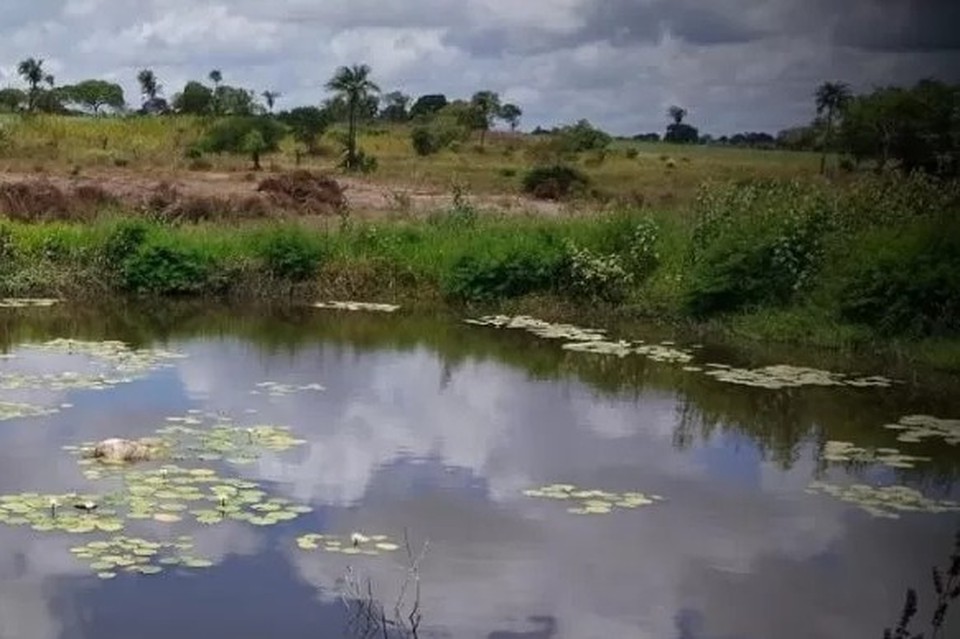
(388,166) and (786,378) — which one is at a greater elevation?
(388,166)

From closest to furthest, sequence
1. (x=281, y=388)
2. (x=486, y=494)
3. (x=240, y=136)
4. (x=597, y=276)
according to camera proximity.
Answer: (x=486, y=494) → (x=281, y=388) → (x=597, y=276) → (x=240, y=136)

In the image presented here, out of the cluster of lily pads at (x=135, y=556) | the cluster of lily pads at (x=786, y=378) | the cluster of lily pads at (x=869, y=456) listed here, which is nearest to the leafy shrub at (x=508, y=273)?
the cluster of lily pads at (x=786, y=378)

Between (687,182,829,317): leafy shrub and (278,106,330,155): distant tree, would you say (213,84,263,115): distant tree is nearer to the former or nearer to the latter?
(278,106,330,155): distant tree

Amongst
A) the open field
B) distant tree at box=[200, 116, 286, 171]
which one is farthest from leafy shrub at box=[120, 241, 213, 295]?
distant tree at box=[200, 116, 286, 171]

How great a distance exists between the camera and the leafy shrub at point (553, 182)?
23.5 m

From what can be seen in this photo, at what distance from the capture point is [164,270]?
13.9m

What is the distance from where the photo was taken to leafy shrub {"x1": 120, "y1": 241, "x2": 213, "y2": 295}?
13867 mm

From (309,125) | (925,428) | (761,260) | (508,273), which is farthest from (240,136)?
(925,428)

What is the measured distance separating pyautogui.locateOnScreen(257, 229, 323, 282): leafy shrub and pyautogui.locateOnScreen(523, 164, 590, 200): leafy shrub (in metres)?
9.67

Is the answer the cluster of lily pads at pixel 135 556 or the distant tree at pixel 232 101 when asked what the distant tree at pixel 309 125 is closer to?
the distant tree at pixel 232 101

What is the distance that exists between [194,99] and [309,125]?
9698 mm

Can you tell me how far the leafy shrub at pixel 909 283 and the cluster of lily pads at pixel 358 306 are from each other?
4930 millimetres

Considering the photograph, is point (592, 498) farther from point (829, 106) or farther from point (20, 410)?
point (829, 106)

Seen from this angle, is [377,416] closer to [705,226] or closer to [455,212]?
[705,226]
